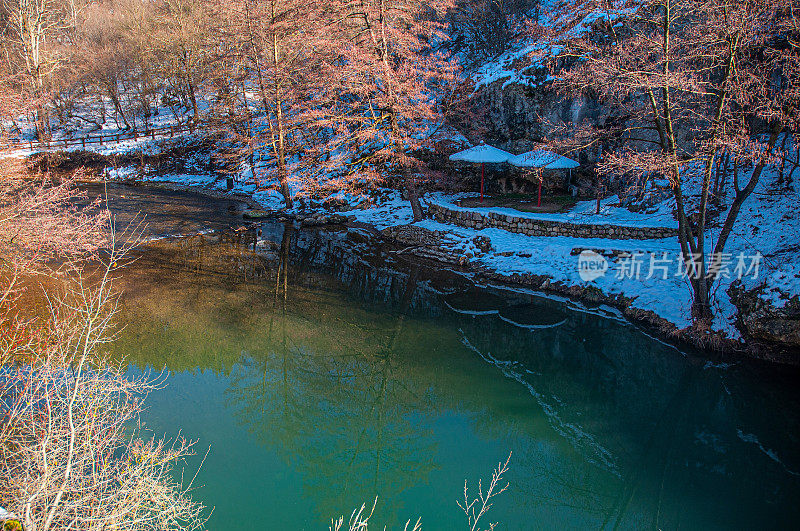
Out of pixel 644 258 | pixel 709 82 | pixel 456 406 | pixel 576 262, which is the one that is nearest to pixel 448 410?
pixel 456 406

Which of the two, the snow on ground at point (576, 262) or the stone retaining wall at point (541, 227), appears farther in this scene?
the stone retaining wall at point (541, 227)

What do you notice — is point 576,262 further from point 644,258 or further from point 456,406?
point 456,406

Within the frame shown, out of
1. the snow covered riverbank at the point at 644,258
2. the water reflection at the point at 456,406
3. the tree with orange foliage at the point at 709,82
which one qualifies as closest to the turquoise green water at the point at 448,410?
the water reflection at the point at 456,406

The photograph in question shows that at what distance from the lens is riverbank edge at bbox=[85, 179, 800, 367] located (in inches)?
363

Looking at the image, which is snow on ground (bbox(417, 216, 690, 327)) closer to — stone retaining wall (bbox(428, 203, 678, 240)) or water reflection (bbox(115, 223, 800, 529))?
stone retaining wall (bbox(428, 203, 678, 240))

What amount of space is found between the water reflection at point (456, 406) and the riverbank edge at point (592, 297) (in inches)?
18.2

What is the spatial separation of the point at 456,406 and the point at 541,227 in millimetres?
8006

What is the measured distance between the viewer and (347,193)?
69.1 feet

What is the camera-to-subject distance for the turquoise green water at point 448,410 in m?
6.26

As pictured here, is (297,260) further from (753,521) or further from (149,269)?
(753,521)

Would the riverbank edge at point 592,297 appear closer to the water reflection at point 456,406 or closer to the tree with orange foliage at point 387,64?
the water reflection at point 456,406

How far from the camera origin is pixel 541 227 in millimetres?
14484

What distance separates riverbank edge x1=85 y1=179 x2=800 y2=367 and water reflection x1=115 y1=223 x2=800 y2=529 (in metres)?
0.46

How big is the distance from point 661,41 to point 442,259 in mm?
8179
